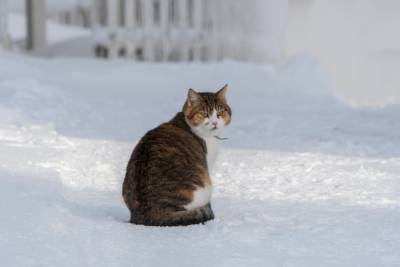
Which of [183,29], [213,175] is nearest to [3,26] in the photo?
[183,29]

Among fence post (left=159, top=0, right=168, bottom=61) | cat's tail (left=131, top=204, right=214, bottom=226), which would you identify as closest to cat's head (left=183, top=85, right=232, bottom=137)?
cat's tail (left=131, top=204, right=214, bottom=226)

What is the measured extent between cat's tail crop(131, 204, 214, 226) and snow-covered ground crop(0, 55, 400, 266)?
42 millimetres

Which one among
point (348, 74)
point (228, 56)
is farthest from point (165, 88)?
point (348, 74)

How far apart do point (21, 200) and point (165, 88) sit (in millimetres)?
5923

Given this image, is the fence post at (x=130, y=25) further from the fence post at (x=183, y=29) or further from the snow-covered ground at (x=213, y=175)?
the snow-covered ground at (x=213, y=175)

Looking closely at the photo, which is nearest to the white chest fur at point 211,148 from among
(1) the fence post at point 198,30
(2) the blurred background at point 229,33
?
(2) the blurred background at point 229,33

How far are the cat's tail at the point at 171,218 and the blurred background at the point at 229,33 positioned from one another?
7355 millimetres

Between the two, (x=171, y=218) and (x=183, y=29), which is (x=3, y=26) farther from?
(x=171, y=218)

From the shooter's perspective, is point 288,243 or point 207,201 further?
point 207,201

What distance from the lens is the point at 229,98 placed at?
9352 millimetres

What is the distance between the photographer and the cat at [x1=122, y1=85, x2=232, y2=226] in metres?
3.76

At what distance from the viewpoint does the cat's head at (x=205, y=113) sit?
406 centimetres

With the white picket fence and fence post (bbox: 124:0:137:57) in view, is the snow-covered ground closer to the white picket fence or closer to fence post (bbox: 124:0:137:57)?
the white picket fence

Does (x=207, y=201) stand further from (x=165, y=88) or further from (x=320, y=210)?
(x=165, y=88)
